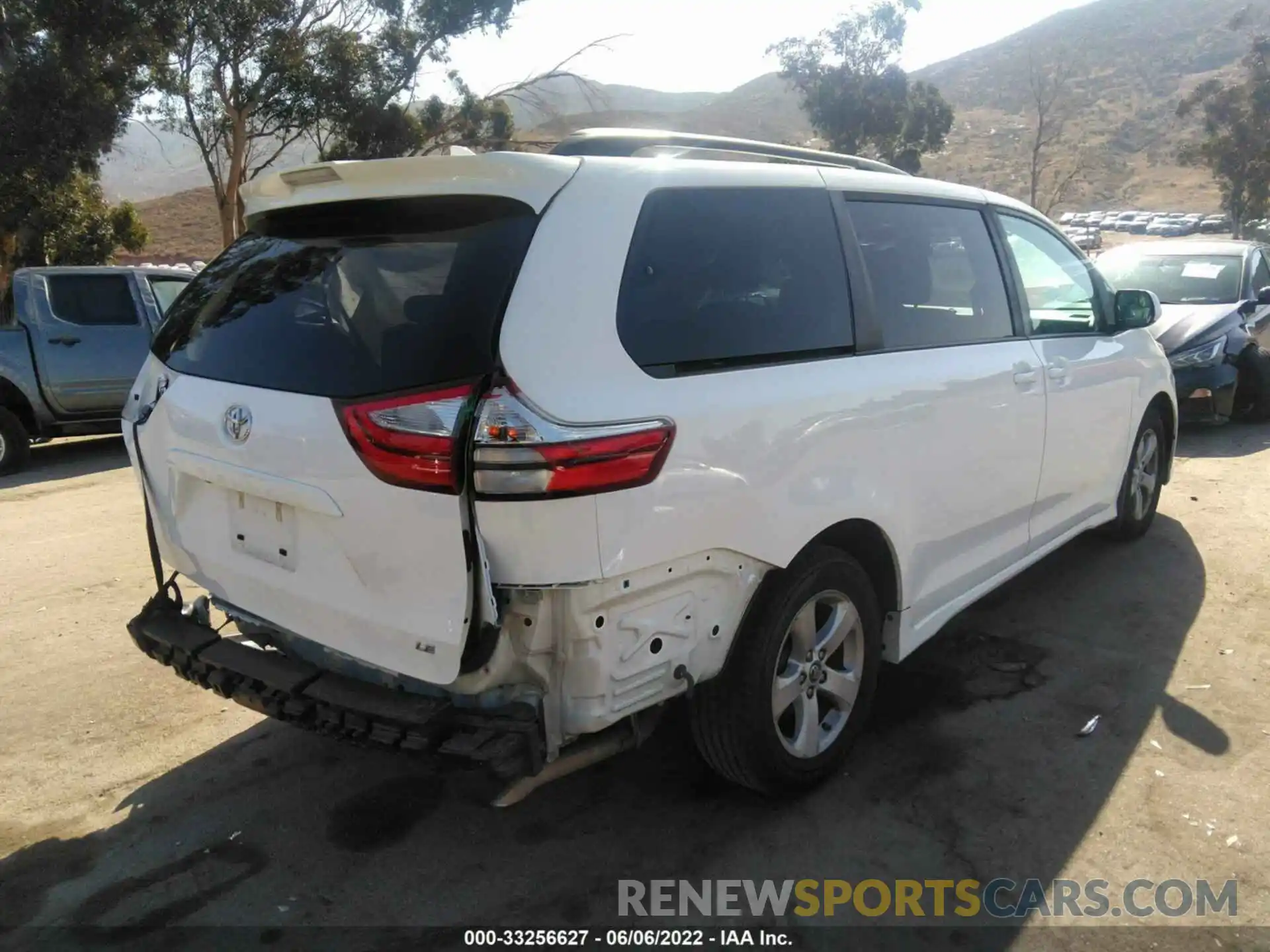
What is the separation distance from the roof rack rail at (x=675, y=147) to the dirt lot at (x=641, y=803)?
6.23ft

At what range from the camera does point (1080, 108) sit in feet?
252

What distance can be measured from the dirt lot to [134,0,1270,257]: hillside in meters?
31.6

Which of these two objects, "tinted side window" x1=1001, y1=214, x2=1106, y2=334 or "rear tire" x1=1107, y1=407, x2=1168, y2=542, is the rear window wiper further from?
"rear tire" x1=1107, y1=407, x2=1168, y2=542

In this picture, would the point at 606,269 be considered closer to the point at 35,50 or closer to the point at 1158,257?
the point at 1158,257

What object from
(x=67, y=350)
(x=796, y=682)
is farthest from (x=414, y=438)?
(x=67, y=350)

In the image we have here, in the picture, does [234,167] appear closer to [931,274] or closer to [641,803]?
[931,274]

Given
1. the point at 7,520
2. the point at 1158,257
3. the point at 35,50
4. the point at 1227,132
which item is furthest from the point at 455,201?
the point at 1227,132

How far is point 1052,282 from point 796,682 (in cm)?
251

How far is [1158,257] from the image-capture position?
32.4 feet

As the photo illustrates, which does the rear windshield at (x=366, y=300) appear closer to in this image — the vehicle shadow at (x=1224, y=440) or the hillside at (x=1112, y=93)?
the vehicle shadow at (x=1224, y=440)

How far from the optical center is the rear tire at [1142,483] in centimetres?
536

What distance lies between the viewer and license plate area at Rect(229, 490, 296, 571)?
2693 mm

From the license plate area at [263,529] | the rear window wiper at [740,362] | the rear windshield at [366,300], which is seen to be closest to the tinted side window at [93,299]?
the rear windshield at [366,300]

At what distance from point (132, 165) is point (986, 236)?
2247 centimetres
